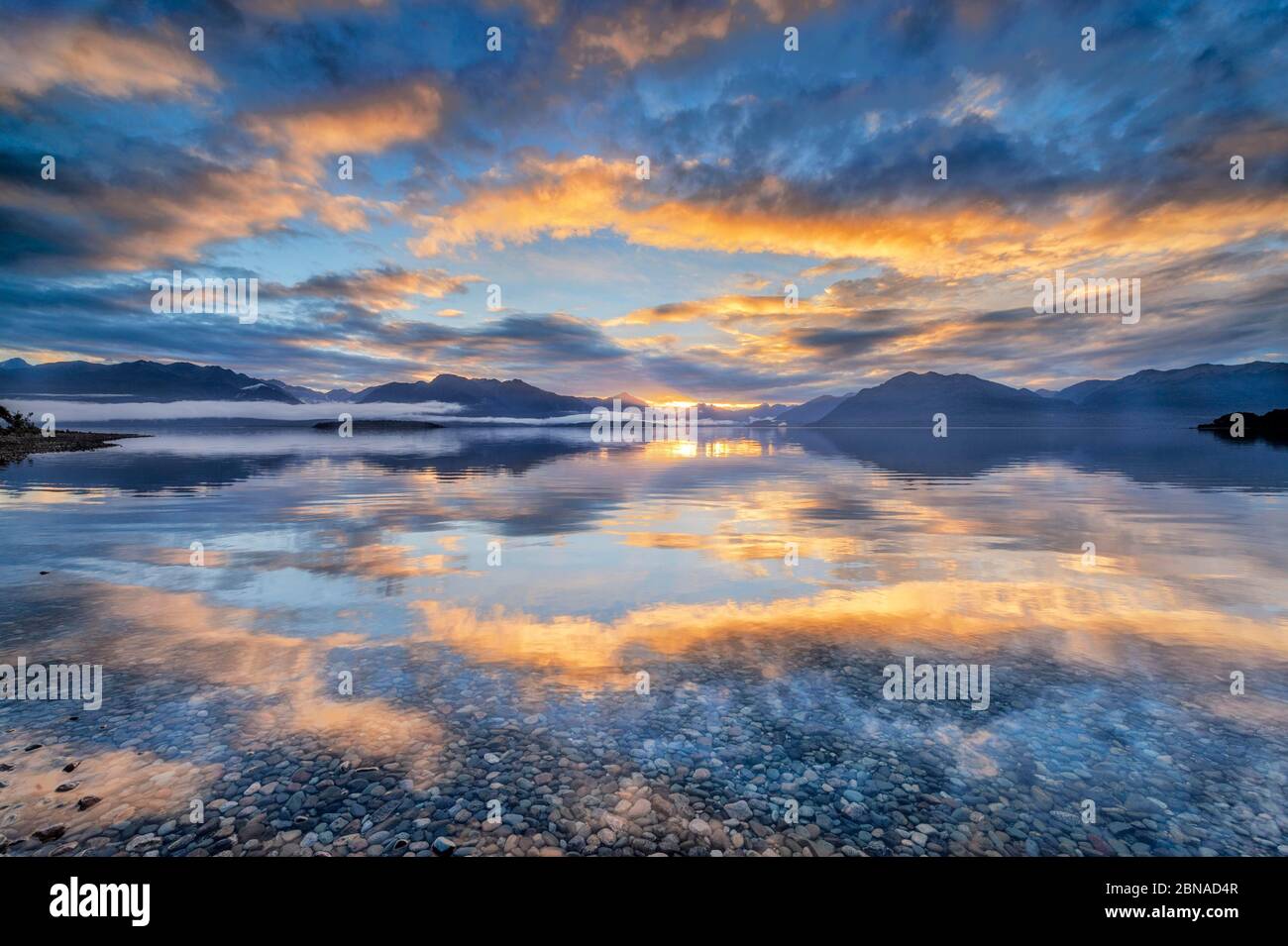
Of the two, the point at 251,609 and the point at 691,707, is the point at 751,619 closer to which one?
the point at 691,707

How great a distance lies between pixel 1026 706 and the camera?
10.2 metres

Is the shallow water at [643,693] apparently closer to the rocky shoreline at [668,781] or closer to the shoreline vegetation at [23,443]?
the rocky shoreline at [668,781]

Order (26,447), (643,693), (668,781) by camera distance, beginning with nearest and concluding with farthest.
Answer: (668,781), (643,693), (26,447)

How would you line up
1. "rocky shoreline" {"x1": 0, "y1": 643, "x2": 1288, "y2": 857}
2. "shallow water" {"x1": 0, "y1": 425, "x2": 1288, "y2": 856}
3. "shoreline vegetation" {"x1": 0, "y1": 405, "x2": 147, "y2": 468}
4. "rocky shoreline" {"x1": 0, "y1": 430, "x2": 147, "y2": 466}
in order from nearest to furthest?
"rocky shoreline" {"x1": 0, "y1": 643, "x2": 1288, "y2": 857} < "shallow water" {"x1": 0, "y1": 425, "x2": 1288, "y2": 856} < "rocky shoreline" {"x1": 0, "y1": 430, "x2": 147, "y2": 466} < "shoreline vegetation" {"x1": 0, "y1": 405, "x2": 147, "y2": 468}

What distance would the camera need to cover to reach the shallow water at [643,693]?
7129mm

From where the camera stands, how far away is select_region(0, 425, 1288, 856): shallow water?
713 centimetres

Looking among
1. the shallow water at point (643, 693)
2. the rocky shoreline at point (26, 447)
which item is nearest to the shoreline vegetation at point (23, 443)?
the rocky shoreline at point (26, 447)

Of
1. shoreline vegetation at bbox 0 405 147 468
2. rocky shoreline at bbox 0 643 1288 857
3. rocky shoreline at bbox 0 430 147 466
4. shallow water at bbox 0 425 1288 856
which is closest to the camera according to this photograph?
rocky shoreline at bbox 0 643 1288 857

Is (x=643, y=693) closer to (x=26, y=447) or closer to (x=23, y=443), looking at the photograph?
(x=26, y=447)

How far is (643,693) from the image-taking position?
10.8 m

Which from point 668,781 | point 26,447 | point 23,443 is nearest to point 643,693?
point 668,781

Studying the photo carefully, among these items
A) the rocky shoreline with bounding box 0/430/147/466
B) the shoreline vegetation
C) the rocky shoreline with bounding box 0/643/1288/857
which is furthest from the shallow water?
the shoreline vegetation

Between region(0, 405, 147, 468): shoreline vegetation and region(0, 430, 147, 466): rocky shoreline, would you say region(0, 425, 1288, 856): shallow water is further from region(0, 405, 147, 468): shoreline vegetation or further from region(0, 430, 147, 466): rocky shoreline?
region(0, 405, 147, 468): shoreline vegetation

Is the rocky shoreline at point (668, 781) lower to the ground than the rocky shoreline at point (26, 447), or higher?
lower
